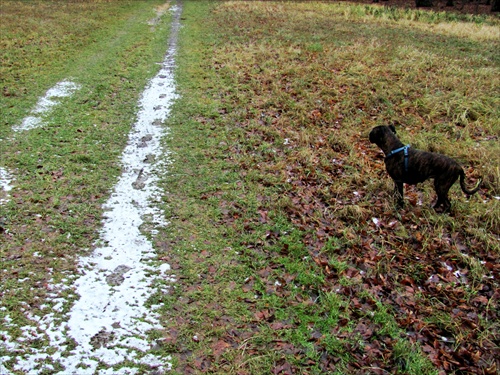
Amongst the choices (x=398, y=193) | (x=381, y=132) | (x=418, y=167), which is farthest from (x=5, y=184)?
(x=418, y=167)

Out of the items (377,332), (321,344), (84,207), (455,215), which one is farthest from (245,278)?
(455,215)

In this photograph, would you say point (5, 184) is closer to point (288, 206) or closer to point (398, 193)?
point (288, 206)

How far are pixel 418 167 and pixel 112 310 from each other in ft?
17.9

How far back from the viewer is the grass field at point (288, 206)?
4723 mm

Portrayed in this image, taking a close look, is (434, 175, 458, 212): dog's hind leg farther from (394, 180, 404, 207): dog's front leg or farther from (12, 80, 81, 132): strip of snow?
(12, 80, 81, 132): strip of snow

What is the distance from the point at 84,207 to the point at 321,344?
4931mm

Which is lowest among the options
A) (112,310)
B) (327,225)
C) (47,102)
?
(112,310)

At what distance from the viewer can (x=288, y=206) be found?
716 centimetres

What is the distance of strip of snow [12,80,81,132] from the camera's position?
32.0 feet

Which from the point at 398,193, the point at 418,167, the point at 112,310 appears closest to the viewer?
the point at 112,310

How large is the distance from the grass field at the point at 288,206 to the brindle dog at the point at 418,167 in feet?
1.92

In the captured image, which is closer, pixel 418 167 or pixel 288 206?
pixel 418 167

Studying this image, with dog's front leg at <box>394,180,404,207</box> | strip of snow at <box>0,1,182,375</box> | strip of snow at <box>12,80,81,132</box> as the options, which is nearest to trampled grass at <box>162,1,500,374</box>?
dog's front leg at <box>394,180,404,207</box>

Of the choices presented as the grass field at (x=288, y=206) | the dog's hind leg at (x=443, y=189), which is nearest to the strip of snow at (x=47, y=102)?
the grass field at (x=288, y=206)
